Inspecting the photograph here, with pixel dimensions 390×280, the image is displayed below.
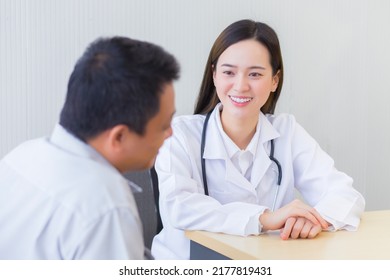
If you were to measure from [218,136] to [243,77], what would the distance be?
0.56 feet

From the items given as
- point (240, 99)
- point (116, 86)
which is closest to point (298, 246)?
point (240, 99)

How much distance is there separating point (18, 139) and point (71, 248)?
4.10ft

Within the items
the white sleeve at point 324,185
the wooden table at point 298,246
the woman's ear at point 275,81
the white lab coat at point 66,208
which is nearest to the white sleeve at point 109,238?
the white lab coat at point 66,208

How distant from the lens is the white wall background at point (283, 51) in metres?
1.81

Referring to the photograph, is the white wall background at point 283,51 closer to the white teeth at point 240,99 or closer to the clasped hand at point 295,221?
the white teeth at point 240,99

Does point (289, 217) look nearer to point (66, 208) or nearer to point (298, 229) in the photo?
point (298, 229)

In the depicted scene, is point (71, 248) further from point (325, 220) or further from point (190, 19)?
point (190, 19)

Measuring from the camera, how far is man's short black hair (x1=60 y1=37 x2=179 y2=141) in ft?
2.38

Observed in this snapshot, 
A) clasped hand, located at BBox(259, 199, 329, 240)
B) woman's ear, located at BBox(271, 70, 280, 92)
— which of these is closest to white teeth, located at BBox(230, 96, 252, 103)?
woman's ear, located at BBox(271, 70, 280, 92)

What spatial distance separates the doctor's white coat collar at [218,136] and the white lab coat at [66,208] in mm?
738

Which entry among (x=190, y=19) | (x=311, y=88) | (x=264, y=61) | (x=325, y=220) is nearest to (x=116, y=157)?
(x=325, y=220)

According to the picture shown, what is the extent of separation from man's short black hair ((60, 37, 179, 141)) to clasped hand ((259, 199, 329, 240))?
556mm

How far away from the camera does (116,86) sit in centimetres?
72

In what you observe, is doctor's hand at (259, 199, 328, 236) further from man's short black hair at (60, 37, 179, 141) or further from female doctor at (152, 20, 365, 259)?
man's short black hair at (60, 37, 179, 141)
